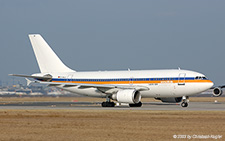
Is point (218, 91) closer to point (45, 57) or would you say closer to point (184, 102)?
point (184, 102)

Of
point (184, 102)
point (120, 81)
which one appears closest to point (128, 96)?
point (120, 81)

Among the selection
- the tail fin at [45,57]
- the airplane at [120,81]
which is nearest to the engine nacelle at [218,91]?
the airplane at [120,81]

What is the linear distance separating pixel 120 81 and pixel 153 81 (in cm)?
444

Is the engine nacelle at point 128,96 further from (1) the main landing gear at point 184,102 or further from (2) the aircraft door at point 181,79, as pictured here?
(1) the main landing gear at point 184,102

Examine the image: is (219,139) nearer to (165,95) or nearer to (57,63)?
(165,95)

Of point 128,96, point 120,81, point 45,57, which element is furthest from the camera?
point 45,57

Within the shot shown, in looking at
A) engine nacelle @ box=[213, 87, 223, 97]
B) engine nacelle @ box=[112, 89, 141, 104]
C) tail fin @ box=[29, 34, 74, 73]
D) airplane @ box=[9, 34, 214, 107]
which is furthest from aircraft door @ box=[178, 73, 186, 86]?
tail fin @ box=[29, 34, 74, 73]

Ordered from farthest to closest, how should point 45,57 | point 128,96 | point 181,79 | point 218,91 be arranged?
1. point 218,91
2. point 45,57
3. point 181,79
4. point 128,96

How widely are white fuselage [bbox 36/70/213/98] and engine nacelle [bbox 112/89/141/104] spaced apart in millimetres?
1568

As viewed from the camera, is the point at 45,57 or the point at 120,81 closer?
the point at 120,81

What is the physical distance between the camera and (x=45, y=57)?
56.7 meters

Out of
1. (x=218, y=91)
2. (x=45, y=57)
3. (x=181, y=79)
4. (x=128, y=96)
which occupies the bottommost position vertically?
(x=128, y=96)

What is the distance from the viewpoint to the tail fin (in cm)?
5647

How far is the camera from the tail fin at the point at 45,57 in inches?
2223
